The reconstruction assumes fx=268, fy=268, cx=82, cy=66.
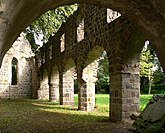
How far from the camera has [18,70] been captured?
78.6 feet

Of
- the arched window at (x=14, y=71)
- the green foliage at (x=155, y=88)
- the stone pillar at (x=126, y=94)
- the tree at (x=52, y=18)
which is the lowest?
the green foliage at (x=155, y=88)

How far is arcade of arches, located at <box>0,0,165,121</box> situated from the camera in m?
3.57

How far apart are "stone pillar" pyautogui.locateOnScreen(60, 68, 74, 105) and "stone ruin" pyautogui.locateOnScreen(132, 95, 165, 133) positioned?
932 centimetres

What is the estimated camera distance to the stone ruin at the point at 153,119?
18.2ft

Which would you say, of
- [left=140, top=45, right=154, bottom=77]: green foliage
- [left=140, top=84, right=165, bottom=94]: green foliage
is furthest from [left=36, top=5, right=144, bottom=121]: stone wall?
[left=140, top=84, right=165, bottom=94]: green foliage

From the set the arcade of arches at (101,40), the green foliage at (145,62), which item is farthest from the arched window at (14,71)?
the green foliage at (145,62)

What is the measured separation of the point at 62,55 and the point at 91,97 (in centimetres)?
467

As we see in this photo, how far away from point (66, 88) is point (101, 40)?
628cm

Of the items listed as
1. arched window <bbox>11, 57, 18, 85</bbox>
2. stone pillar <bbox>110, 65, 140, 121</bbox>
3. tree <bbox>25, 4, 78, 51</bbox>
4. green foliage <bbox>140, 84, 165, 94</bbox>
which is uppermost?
tree <bbox>25, 4, 78, 51</bbox>

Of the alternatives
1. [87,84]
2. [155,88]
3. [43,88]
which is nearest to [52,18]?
[87,84]

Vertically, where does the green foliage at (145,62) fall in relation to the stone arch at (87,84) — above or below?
above

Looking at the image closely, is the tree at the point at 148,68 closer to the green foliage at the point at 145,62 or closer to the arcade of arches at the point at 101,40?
the green foliage at the point at 145,62

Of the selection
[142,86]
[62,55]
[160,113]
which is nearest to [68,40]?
[62,55]

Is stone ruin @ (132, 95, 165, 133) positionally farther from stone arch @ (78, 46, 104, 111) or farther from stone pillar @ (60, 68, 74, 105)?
stone pillar @ (60, 68, 74, 105)
